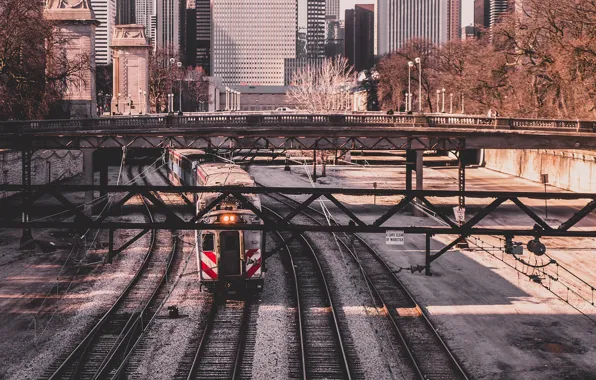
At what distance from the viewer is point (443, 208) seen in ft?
181

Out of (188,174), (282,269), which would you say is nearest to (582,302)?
(282,269)

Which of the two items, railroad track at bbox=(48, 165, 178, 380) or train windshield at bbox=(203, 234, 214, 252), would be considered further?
train windshield at bbox=(203, 234, 214, 252)

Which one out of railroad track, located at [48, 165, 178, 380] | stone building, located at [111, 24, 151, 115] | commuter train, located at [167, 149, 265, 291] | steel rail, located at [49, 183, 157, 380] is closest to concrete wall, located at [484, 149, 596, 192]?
railroad track, located at [48, 165, 178, 380]

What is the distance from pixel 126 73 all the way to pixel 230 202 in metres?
85.4

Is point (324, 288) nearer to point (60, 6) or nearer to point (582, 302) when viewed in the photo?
point (582, 302)

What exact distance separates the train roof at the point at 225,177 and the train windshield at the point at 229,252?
329 cm

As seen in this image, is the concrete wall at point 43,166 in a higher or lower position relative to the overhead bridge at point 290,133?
lower

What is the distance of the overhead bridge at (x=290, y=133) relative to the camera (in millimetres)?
42844

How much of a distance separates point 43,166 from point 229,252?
42.4 metres

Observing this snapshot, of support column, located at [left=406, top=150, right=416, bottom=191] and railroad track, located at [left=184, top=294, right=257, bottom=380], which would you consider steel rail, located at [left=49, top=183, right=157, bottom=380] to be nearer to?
railroad track, located at [left=184, top=294, right=257, bottom=380]

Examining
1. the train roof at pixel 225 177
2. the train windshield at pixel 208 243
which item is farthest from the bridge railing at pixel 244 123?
the train windshield at pixel 208 243

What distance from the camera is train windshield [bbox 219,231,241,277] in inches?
1009

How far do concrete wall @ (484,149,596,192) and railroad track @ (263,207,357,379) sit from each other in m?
34.2

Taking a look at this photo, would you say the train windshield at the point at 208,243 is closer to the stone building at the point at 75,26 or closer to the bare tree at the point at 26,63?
the bare tree at the point at 26,63
